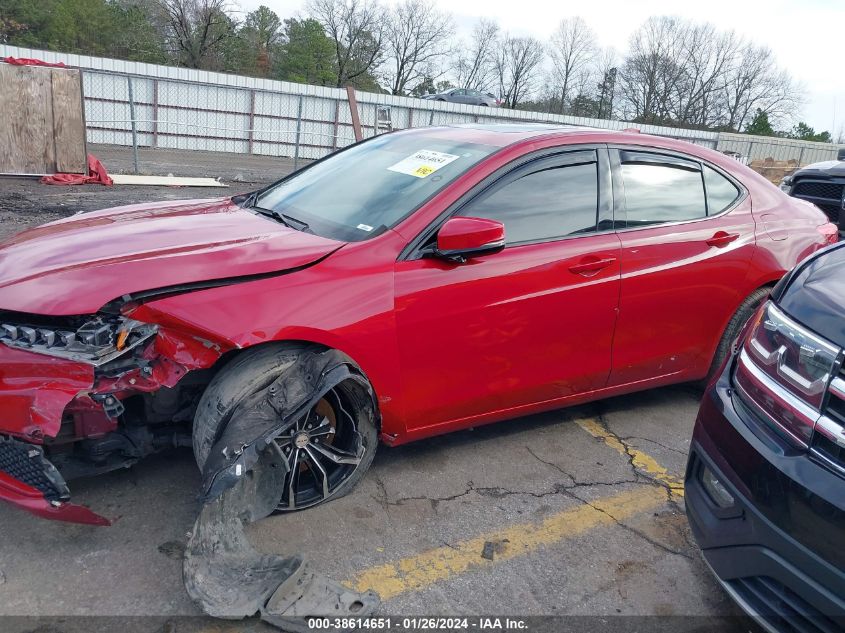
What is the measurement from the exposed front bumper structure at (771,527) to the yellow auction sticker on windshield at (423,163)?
1707mm

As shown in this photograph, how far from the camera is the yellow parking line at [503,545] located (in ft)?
7.87

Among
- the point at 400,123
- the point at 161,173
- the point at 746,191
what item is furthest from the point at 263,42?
the point at 746,191

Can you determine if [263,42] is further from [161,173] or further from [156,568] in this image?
[156,568]

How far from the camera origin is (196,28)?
147 feet

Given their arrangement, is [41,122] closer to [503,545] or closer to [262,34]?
[503,545]

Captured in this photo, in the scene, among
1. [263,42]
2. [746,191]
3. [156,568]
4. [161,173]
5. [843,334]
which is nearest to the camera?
[843,334]

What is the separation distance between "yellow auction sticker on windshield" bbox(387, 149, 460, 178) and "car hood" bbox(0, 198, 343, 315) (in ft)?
2.21

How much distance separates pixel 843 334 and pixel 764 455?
16.1 inches

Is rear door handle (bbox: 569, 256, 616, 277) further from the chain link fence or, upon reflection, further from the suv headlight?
the chain link fence

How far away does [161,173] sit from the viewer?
1398 cm

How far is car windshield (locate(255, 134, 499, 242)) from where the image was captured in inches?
118

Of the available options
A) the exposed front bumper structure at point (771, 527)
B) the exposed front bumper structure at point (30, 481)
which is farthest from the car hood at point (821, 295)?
the exposed front bumper structure at point (30, 481)

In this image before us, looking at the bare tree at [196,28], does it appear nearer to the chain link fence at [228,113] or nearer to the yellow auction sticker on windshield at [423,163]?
the chain link fence at [228,113]

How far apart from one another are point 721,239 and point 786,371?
185 cm
